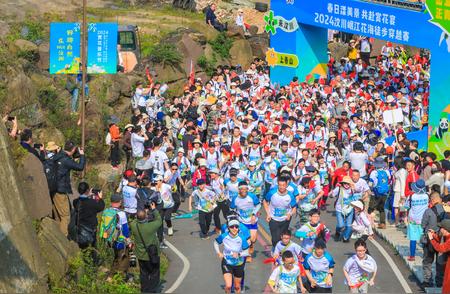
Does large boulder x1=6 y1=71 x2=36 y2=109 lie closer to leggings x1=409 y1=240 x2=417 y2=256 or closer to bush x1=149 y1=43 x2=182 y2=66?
bush x1=149 y1=43 x2=182 y2=66

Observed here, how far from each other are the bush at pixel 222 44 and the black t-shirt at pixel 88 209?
21468mm

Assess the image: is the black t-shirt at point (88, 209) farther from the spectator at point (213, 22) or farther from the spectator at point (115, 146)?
the spectator at point (213, 22)

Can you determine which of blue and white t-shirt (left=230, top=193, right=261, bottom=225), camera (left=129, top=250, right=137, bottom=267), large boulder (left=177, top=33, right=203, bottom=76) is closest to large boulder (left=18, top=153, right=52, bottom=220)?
camera (left=129, top=250, right=137, bottom=267)

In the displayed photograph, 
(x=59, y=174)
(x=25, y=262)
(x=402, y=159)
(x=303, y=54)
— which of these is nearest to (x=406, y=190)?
(x=402, y=159)

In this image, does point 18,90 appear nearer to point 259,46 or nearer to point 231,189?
point 231,189

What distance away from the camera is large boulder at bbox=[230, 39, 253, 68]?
39.2 metres

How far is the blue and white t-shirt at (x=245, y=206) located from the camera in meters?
19.0

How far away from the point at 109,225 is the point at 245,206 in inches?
105

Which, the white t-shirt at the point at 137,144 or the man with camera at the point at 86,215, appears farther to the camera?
the white t-shirt at the point at 137,144

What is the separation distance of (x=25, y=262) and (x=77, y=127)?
13.6 m

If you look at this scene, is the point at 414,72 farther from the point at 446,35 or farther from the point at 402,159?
the point at 402,159

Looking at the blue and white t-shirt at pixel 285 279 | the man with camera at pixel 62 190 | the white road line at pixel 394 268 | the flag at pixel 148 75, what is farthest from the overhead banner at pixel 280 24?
the blue and white t-shirt at pixel 285 279

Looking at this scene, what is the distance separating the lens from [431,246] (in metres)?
17.8

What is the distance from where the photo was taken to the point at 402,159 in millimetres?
21766
